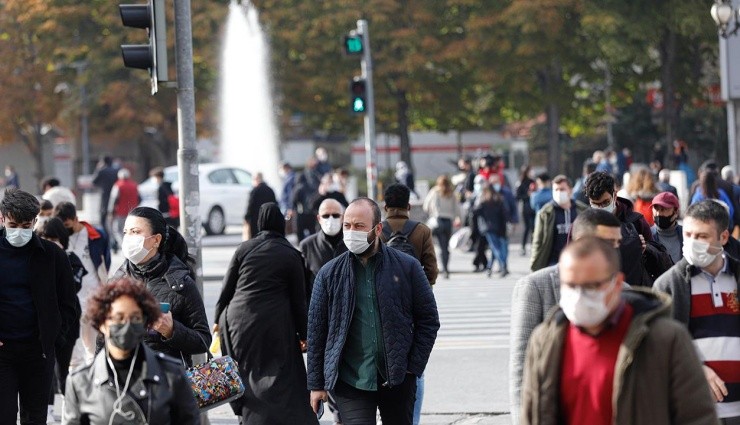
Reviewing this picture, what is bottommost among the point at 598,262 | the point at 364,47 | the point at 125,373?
the point at 125,373

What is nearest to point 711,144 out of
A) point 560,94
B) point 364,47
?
point 560,94

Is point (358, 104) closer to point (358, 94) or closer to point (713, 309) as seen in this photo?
point (358, 94)

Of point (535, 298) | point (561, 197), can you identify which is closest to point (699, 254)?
point (535, 298)

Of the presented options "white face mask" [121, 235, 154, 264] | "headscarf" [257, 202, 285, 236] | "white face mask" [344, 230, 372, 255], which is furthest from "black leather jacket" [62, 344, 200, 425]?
"headscarf" [257, 202, 285, 236]

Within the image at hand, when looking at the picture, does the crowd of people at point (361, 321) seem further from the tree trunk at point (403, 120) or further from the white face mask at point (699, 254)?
the tree trunk at point (403, 120)

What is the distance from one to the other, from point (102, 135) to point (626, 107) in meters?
18.5

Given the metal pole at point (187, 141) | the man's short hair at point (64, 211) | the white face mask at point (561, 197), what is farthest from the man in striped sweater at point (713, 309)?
the man's short hair at point (64, 211)

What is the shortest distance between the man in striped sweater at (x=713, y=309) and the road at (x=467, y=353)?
4.53 m

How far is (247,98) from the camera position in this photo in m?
47.1

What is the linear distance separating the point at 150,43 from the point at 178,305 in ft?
14.0

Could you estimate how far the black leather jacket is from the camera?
16.8 feet

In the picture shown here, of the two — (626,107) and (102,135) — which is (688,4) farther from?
(102,135)

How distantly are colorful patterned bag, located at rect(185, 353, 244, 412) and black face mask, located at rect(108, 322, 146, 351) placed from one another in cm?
163

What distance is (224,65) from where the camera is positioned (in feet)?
150
